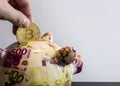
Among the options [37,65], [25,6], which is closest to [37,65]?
[37,65]

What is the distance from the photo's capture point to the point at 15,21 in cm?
44

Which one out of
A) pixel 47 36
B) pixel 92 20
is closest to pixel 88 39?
pixel 92 20

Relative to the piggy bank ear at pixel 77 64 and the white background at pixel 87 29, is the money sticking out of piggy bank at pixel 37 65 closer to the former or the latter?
the piggy bank ear at pixel 77 64

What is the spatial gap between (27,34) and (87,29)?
0.34 meters

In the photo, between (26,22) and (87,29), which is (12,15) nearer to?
(26,22)

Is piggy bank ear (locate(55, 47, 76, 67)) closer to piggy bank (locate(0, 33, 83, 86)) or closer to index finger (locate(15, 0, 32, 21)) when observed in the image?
piggy bank (locate(0, 33, 83, 86))

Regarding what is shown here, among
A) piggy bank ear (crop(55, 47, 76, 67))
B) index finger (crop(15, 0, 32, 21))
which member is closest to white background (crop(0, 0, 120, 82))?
index finger (crop(15, 0, 32, 21))

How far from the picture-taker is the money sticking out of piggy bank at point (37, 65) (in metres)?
0.41

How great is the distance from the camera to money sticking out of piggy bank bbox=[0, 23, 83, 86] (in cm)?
41

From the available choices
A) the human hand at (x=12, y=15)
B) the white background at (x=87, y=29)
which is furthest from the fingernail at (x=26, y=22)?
the white background at (x=87, y=29)

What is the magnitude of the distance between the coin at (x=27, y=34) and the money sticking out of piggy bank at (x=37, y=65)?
0.02 meters

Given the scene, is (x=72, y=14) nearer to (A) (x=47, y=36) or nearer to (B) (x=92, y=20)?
(B) (x=92, y=20)

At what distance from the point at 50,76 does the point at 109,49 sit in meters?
0.40

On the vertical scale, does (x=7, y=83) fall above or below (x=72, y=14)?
below
